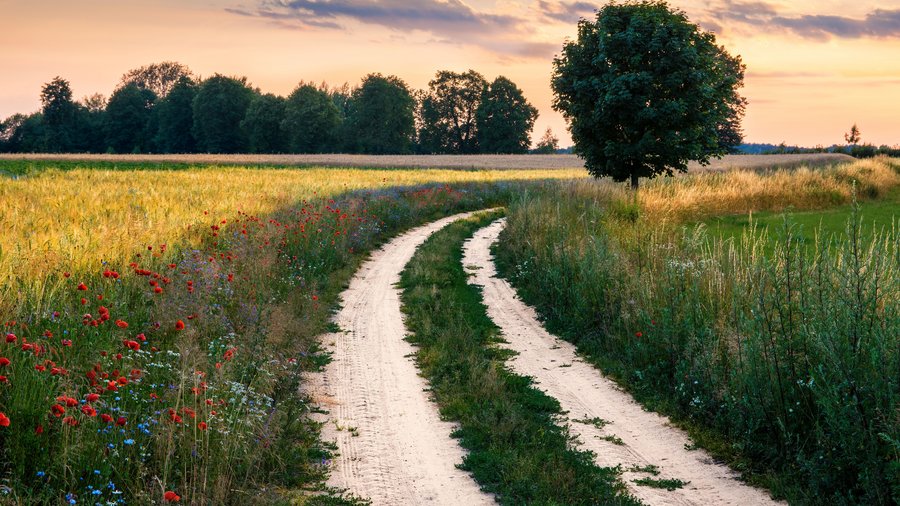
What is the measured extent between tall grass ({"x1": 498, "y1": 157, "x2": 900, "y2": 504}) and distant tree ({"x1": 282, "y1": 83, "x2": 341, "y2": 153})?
95312 millimetres

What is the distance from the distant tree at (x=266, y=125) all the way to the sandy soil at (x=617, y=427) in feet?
332

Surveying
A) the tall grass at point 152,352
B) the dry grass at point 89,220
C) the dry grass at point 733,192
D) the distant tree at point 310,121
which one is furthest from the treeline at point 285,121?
the tall grass at point 152,352

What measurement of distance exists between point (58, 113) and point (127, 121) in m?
10.5

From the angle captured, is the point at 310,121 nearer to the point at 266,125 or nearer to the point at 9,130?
the point at 266,125

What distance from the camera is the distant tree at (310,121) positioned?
105 metres

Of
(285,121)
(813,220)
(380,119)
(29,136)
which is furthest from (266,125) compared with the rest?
(813,220)

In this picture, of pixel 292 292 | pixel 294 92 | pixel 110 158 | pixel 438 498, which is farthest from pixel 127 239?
pixel 294 92

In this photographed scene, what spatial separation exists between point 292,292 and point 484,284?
517 cm

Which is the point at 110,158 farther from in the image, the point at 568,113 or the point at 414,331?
the point at 414,331

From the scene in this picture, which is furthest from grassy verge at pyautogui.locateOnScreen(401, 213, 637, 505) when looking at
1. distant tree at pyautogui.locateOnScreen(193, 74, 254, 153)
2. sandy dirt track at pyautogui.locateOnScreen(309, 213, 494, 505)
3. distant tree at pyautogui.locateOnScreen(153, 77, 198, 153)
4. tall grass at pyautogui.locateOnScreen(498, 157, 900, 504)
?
distant tree at pyautogui.locateOnScreen(153, 77, 198, 153)

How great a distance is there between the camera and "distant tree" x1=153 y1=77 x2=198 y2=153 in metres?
118

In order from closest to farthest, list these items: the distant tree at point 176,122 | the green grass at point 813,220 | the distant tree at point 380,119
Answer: the green grass at point 813,220, the distant tree at point 380,119, the distant tree at point 176,122

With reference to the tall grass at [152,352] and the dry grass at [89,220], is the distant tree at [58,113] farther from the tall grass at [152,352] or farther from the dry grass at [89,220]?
the tall grass at [152,352]

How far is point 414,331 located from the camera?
13.0 meters
